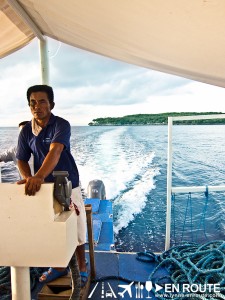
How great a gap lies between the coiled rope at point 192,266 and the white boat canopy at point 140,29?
141 cm

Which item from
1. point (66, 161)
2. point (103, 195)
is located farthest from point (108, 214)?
point (66, 161)

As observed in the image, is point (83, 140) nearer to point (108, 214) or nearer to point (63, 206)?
point (108, 214)

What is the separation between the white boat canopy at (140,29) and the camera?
1093mm

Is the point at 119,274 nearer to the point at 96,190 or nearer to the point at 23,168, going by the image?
the point at 23,168

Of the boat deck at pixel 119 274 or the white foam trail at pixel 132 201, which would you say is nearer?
the boat deck at pixel 119 274

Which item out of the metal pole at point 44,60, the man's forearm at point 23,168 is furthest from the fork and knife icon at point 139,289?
the metal pole at point 44,60

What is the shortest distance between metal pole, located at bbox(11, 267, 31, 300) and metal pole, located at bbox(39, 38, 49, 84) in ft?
6.95

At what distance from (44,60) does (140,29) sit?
4.67 feet

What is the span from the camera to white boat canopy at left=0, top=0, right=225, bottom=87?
1093 mm

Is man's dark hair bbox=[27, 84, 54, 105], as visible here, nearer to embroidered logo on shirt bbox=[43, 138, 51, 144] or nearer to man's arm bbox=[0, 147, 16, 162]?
embroidered logo on shirt bbox=[43, 138, 51, 144]

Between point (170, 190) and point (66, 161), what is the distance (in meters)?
1.06

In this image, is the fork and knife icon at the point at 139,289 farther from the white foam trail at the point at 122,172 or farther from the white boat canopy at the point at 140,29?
the white foam trail at the point at 122,172

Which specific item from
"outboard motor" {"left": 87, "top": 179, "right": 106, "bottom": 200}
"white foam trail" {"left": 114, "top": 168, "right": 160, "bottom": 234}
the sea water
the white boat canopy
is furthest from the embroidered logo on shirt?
"white foam trail" {"left": 114, "top": 168, "right": 160, "bottom": 234}

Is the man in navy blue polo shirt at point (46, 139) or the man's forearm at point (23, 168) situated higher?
the man in navy blue polo shirt at point (46, 139)
